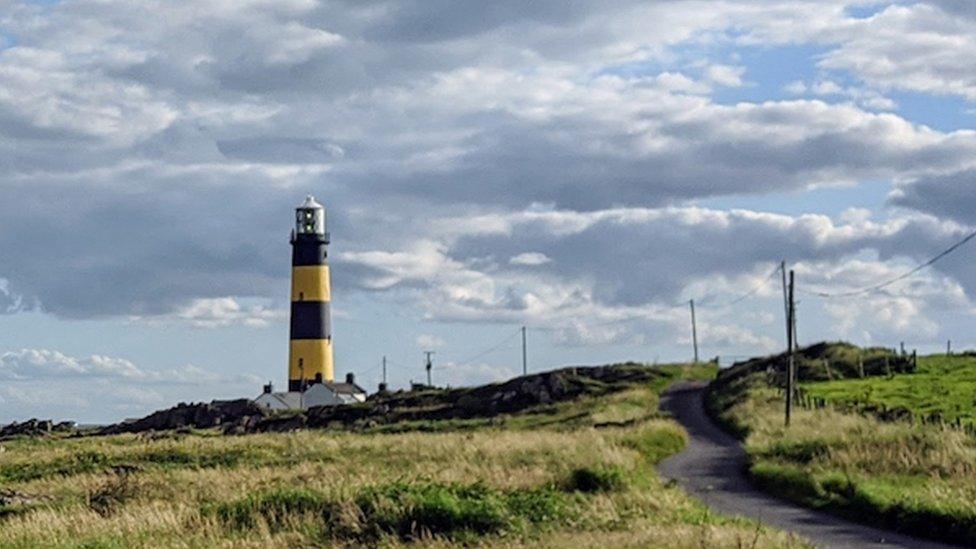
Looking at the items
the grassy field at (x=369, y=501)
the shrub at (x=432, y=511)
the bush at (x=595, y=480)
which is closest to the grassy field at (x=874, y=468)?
the grassy field at (x=369, y=501)

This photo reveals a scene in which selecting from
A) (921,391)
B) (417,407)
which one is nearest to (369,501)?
(921,391)

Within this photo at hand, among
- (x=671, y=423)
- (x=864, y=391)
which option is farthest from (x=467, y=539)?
(x=864, y=391)

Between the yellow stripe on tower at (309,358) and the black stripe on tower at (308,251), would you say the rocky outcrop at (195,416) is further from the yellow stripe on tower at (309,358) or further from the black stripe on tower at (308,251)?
the black stripe on tower at (308,251)

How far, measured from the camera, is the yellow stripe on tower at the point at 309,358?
313ft

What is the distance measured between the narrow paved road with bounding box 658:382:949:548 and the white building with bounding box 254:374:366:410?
134 ft

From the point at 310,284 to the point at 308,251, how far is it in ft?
7.69

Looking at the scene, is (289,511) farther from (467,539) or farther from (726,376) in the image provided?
(726,376)

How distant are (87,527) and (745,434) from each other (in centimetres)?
3463

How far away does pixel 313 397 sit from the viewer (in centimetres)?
9981

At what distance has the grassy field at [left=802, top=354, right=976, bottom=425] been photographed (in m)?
49.5

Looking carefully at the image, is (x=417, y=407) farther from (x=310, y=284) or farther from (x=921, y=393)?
(x=921, y=393)

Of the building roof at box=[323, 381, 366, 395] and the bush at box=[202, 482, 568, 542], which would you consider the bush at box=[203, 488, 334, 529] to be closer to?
the bush at box=[202, 482, 568, 542]

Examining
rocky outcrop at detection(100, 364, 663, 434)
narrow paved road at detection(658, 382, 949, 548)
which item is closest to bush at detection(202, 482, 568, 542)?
narrow paved road at detection(658, 382, 949, 548)

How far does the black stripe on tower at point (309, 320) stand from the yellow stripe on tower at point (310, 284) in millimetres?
425
